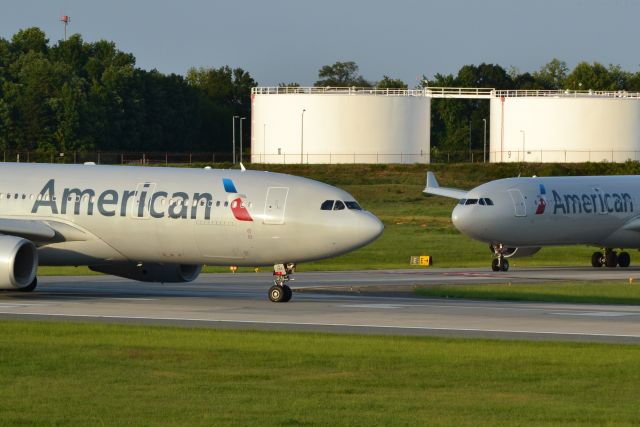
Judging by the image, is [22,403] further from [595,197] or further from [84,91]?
[84,91]

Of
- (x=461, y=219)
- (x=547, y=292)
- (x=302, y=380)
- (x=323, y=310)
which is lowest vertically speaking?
(x=547, y=292)

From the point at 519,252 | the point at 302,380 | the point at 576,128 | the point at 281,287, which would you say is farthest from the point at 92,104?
the point at 302,380

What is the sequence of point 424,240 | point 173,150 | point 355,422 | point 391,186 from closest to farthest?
point 355,422 → point 424,240 → point 391,186 → point 173,150

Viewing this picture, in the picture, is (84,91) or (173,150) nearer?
(84,91)

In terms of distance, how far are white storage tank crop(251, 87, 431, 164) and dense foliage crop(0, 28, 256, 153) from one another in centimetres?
1753

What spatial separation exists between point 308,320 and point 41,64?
11828cm

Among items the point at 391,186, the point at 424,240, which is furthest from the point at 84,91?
the point at 424,240

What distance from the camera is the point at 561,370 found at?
24438 mm

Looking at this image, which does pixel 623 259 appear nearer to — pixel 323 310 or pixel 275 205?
pixel 275 205

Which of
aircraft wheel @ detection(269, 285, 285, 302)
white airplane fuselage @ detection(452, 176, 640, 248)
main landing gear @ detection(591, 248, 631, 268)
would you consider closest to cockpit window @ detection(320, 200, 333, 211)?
aircraft wheel @ detection(269, 285, 285, 302)

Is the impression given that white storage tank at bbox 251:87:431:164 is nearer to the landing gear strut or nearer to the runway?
the landing gear strut

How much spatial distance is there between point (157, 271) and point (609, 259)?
101 ft

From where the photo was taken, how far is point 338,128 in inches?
5512

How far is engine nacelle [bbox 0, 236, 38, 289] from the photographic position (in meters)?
38.7
